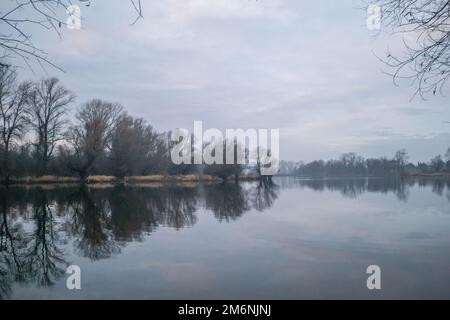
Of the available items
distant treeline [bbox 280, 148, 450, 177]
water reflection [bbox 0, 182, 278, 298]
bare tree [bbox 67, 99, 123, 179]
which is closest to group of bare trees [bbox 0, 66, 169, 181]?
bare tree [bbox 67, 99, 123, 179]

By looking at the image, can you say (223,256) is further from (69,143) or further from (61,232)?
(69,143)

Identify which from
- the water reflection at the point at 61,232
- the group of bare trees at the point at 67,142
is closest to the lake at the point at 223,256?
the water reflection at the point at 61,232

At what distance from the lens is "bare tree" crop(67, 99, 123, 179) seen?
40250mm

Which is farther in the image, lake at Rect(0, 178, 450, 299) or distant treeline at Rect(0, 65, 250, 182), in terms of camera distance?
distant treeline at Rect(0, 65, 250, 182)

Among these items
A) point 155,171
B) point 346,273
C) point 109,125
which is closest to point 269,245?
point 346,273

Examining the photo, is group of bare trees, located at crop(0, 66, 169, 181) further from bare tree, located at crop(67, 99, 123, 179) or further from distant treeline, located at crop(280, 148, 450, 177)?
distant treeline, located at crop(280, 148, 450, 177)

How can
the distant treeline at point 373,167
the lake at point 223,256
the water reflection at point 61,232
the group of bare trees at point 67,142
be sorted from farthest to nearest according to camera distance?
the distant treeline at point 373,167
the group of bare trees at point 67,142
the water reflection at point 61,232
the lake at point 223,256

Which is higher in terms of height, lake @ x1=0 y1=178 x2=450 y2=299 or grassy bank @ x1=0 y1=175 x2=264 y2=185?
grassy bank @ x1=0 y1=175 x2=264 y2=185

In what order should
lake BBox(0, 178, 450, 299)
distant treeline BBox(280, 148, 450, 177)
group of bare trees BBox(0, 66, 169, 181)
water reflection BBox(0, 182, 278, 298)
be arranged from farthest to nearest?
distant treeline BBox(280, 148, 450, 177) → group of bare trees BBox(0, 66, 169, 181) → water reflection BBox(0, 182, 278, 298) → lake BBox(0, 178, 450, 299)

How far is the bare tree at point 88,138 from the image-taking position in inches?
1585

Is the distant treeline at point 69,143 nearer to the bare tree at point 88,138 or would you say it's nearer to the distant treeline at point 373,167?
the bare tree at point 88,138

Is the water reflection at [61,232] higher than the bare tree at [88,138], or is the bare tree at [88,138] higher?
the bare tree at [88,138]

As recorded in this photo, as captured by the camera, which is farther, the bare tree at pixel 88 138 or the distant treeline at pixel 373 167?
the distant treeline at pixel 373 167
